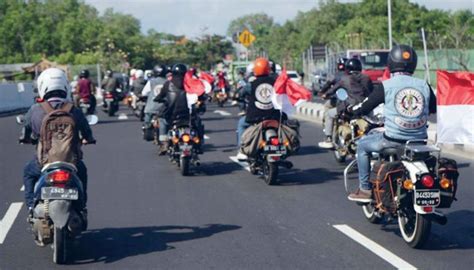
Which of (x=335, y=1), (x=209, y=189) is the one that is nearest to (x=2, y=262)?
(x=209, y=189)

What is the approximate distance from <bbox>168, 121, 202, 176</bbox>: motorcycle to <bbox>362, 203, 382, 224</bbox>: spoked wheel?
4764 millimetres

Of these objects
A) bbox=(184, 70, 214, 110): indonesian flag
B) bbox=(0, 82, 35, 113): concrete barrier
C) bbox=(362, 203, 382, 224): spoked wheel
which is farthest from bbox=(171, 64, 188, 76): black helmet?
bbox=(0, 82, 35, 113): concrete barrier

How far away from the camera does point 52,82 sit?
27.3 feet

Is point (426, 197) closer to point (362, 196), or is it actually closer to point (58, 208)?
point (362, 196)

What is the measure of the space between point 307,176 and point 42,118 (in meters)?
6.20

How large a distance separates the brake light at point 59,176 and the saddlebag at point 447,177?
A: 325 centimetres

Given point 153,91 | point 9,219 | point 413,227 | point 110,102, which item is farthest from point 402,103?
point 110,102

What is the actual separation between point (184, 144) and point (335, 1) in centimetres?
6378

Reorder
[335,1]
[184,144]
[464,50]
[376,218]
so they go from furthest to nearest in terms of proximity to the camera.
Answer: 1. [335,1]
2. [464,50]
3. [184,144]
4. [376,218]

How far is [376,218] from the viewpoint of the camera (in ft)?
30.8

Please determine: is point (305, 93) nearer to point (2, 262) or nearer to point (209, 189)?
point (209, 189)

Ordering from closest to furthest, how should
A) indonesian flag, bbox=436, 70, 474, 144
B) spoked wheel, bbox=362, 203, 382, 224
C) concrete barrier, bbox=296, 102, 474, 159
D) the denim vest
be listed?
the denim vest < spoked wheel, bbox=362, 203, 382, 224 < indonesian flag, bbox=436, 70, 474, 144 < concrete barrier, bbox=296, 102, 474, 159

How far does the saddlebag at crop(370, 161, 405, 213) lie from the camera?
8.26m

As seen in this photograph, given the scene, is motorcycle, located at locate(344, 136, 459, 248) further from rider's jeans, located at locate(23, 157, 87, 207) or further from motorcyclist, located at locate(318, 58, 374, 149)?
motorcyclist, located at locate(318, 58, 374, 149)
